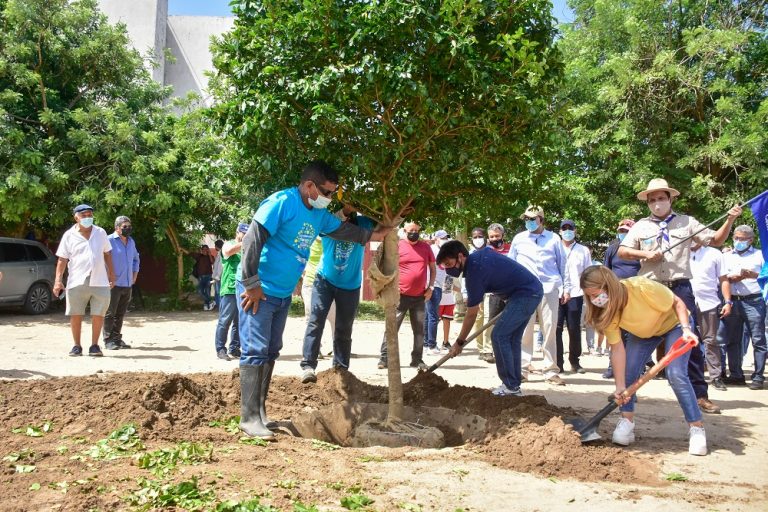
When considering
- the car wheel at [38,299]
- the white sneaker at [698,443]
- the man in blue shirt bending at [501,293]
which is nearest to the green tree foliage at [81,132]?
the car wheel at [38,299]

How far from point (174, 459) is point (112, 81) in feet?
51.3

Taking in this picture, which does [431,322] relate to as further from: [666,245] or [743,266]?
[666,245]

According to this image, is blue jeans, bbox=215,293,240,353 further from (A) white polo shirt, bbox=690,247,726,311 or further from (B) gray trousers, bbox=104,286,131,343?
(A) white polo shirt, bbox=690,247,726,311

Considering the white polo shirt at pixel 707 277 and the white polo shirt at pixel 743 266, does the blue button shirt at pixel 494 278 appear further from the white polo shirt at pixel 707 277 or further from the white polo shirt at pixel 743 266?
the white polo shirt at pixel 743 266

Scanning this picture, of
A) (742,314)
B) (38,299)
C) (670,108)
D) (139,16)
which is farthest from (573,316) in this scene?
(139,16)

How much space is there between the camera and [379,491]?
420 cm

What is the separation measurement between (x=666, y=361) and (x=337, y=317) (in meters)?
3.45

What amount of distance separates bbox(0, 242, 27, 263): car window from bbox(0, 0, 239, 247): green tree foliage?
646mm

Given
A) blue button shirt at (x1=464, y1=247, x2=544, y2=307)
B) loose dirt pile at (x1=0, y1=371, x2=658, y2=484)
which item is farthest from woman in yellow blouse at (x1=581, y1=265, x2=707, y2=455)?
blue button shirt at (x1=464, y1=247, x2=544, y2=307)

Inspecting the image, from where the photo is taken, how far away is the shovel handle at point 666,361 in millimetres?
5207

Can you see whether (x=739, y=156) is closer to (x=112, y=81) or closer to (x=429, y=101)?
(x=429, y=101)

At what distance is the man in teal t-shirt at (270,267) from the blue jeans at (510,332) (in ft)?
7.79

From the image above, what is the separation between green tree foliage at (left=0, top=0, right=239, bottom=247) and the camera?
1554 cm

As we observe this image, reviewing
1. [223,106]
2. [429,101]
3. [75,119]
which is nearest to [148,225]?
[75,119]
